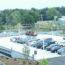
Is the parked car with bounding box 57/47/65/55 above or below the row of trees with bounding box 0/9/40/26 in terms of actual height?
below

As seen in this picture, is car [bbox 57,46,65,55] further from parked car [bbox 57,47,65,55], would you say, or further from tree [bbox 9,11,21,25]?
tree [bbox 9,11,21,25]

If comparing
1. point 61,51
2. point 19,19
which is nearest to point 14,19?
point 19,19

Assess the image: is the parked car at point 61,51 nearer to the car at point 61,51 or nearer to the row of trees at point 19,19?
the car at point 61,51

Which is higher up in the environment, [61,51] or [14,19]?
[14,19]

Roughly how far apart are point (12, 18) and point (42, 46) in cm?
1904

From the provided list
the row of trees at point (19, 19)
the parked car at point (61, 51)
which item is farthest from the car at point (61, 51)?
the row of trees at point (19, 19)

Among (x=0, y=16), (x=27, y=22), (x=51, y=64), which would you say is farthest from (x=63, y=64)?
(x=0, y=16)

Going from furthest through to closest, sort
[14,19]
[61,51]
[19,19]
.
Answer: [19,19], [14,19], [61,51]

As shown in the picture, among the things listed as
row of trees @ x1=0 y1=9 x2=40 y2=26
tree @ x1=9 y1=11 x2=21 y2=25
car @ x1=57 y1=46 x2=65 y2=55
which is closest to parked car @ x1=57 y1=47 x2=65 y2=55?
car @ x1=57 y1=46 x2=65 y2=55

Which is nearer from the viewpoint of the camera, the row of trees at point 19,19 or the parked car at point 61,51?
the parked car at point 61,51

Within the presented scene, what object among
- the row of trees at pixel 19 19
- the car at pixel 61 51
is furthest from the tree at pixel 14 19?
the car at pixel 61 51

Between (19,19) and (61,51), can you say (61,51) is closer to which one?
(61,51)

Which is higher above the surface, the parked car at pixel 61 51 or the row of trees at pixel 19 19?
the row of trees at pixel 19 19

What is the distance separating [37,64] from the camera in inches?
334
